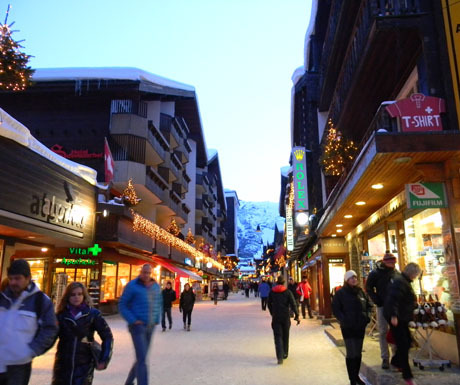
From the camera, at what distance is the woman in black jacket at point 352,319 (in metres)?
6.07

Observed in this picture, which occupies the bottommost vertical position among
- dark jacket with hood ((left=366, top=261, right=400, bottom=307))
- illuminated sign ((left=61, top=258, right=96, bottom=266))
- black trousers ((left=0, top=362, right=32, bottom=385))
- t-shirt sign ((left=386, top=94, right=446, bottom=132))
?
black trousers ((left=0, top=362, right=32, bottom=385))

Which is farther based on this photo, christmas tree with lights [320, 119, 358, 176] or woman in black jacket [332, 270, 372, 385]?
christmas tree with lights [320, 119, 358, 176]

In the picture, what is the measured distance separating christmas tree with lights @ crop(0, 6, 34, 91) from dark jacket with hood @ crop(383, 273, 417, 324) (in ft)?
26.1

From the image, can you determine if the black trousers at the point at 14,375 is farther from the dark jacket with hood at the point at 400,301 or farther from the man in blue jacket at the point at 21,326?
the dark jacket with hood at the point at 400,301

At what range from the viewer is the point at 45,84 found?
103 ft

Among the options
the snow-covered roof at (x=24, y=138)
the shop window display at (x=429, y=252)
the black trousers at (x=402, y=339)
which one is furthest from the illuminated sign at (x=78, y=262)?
the black trousers at (x=402, y=339)

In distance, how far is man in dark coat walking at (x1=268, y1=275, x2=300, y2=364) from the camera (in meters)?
8.51

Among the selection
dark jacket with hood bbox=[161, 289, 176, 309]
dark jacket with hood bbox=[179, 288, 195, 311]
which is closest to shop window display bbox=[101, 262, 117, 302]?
dark jacket with hood bbox=[161, 289, 176, 309]

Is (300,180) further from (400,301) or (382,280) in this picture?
(400,301)

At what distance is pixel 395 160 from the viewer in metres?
7.20

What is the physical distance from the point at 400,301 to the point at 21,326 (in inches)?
190

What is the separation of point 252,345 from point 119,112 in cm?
2273

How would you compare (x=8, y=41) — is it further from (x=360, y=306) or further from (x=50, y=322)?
(x=360, y=306)

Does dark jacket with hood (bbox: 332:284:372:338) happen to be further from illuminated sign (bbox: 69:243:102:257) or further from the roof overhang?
illuminated sign (bbox: 69:243:102:257)
